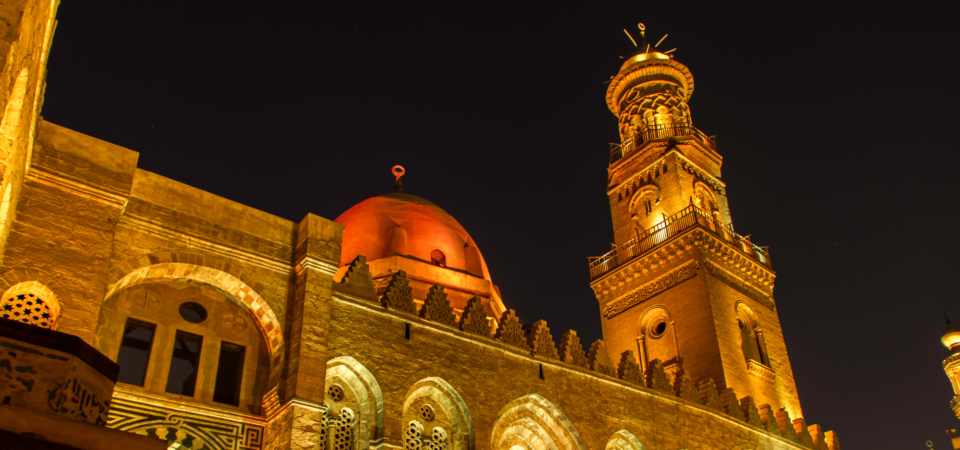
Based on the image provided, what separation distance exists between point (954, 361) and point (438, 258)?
14.6 m

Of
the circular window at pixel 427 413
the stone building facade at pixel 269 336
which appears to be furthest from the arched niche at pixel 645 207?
the circular window at pixel 427 413

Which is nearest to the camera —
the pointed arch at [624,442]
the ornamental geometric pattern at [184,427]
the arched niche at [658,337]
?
the ornamental geometric pattern at [184,427]

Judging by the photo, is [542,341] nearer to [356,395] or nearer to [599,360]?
[599,360]

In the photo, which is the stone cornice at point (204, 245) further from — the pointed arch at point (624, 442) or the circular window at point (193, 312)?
the pointed arch at point (624, 442)

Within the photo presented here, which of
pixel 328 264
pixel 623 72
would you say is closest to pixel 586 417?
pixel 328 264

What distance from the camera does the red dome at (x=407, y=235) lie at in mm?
18125

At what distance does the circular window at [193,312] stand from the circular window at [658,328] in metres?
12.8

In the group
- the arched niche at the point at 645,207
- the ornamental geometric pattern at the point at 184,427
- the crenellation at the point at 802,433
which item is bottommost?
the ornamental geometric pattern at the point at 184,427

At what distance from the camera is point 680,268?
19.7 m

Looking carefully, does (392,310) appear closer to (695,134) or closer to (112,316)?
(112,316)

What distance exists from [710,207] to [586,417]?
11030mm

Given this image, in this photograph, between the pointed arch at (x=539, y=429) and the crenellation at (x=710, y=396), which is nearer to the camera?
the pointed arch at (x=539, y=429)

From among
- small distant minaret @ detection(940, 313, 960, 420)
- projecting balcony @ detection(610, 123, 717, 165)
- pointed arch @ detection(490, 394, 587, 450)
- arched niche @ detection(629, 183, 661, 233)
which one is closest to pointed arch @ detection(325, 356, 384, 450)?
pointed arch @ detection(490, 394, 587, 450)

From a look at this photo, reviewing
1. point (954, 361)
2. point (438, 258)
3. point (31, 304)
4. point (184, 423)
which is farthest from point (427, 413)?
point (954, 361)
